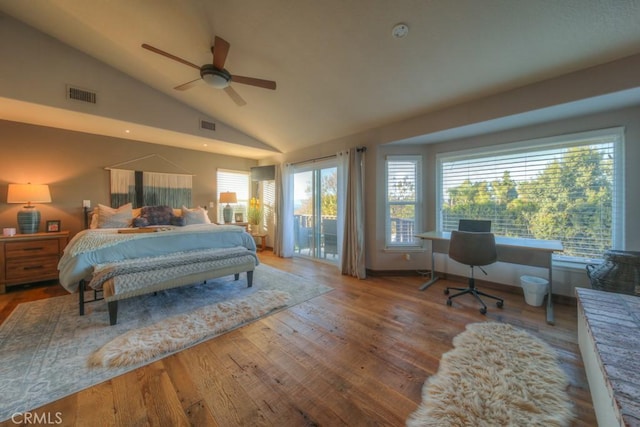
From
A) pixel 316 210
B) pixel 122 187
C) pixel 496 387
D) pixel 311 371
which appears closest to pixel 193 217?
pixel 122 187

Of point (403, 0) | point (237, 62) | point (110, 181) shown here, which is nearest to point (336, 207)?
point (237, 62)

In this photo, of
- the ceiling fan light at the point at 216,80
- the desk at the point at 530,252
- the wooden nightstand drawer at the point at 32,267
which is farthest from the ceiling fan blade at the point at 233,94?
the wooden nightstand drawer at the point at 32,267

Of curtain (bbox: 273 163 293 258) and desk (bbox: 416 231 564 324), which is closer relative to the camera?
desk (bbox: 416 231 564 324)

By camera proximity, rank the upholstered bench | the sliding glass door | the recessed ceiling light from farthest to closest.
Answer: the sliding glass door < the upholstered bench < the recessed ceiling light

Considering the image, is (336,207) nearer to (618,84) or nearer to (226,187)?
(226,187)

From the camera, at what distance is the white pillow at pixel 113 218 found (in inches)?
145

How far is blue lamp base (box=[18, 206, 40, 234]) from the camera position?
336cm

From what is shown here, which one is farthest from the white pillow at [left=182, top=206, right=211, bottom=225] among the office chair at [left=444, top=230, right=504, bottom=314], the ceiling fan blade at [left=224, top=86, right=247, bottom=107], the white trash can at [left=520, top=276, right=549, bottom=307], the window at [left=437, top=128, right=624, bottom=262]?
the white trash can at [left=520, top=276, right=549, bottom=307]

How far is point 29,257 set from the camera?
3225 millimetres

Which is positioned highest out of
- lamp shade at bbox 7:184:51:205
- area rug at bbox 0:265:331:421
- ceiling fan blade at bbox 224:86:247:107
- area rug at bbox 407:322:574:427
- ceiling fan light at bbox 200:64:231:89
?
ceiling fan light at bbox 200:64:231:89

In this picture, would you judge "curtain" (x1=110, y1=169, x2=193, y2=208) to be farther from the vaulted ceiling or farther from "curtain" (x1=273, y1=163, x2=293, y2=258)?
"curtain" (x1=273, y1=163, x2=293, y2=258)

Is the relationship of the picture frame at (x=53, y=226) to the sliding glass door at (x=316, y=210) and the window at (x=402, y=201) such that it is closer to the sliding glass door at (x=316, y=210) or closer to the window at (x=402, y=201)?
the sliding glass door at (x=316, y=210)

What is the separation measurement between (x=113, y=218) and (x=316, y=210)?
136 inches

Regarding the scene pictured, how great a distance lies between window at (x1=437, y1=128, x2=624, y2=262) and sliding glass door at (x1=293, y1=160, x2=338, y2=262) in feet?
6.91
